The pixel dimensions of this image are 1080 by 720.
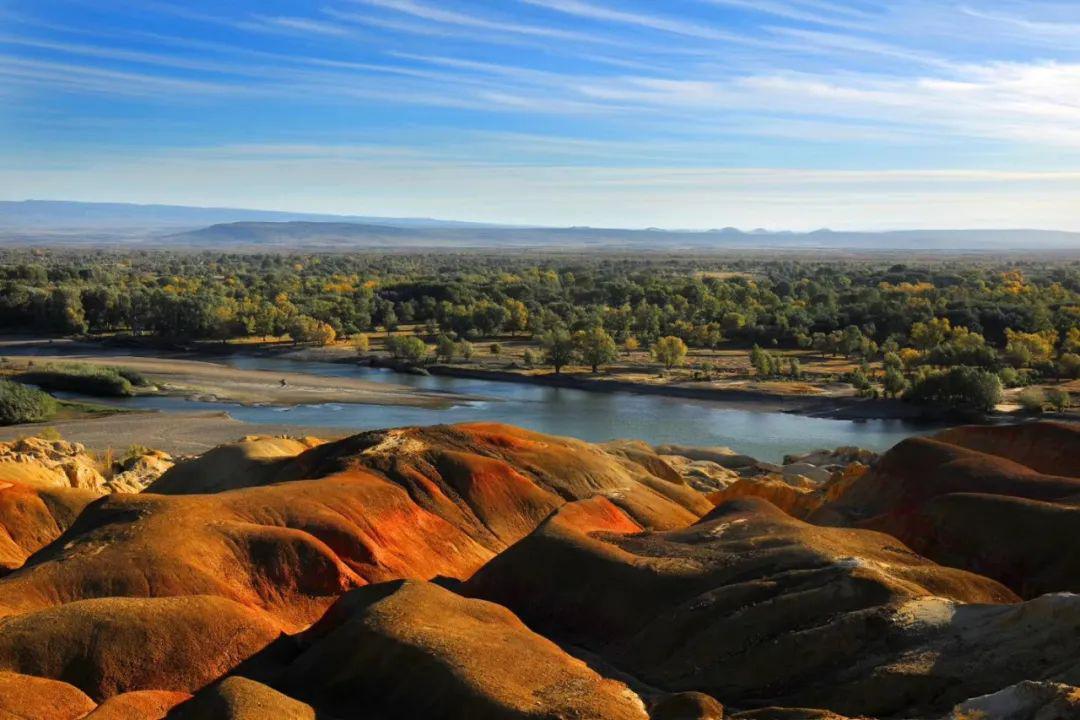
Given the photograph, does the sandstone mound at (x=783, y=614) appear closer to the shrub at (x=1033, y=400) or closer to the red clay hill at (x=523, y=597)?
the red clay hill at (x=523, y=597)

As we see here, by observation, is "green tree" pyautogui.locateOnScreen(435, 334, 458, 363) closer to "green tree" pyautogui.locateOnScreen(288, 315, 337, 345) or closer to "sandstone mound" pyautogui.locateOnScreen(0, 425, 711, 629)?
"green tree" pyautogui.locateOnScreen(288, 315, 337, 345)

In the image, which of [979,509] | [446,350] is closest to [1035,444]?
[979,509]

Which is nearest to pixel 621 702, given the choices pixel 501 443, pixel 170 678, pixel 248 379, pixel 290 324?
pixel 170 678

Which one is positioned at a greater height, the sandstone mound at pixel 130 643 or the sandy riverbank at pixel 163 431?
the sandstone mound at pixel 130 643

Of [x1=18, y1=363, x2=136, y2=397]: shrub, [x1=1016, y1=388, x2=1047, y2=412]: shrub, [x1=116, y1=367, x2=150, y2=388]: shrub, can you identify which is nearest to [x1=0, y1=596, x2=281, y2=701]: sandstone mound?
[x1=18, y1=363, x2=136, y2=397]: shrub

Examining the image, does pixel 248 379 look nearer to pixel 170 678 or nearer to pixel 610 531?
pixel 610 531

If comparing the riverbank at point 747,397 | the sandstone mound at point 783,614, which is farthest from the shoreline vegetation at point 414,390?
the sandstone mound at point 783,614
